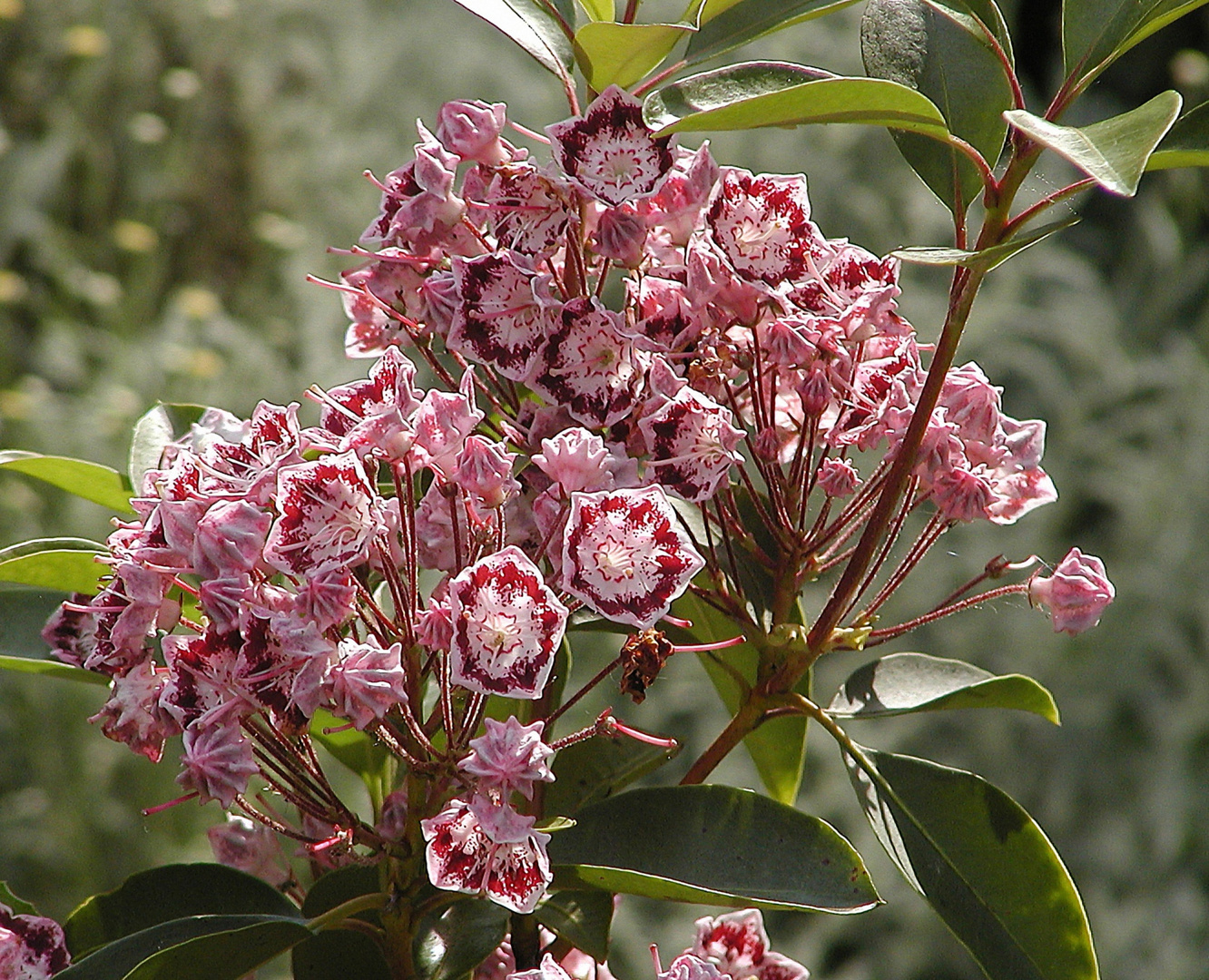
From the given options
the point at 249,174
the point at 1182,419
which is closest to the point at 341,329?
the point at 249,174

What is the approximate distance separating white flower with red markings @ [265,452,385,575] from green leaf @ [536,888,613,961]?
20 cm

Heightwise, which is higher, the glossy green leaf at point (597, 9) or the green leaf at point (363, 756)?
the glossy green leaf at point (597, 9)

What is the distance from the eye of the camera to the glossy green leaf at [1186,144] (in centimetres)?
63

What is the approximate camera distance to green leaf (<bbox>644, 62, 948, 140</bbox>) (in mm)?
566

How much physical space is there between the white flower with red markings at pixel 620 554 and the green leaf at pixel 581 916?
0.50ft

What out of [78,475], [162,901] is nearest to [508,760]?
[162,901]

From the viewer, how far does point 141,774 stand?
8.48 feet

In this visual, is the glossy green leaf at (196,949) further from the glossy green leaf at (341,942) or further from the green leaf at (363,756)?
the green leaf at (363,756)

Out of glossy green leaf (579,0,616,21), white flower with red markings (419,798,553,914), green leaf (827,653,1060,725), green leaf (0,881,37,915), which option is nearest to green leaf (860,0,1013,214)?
glossy green leaf (579,0,616,21)

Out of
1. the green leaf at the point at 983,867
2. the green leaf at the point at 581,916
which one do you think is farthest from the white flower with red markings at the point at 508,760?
the green leaf at the point at 983,867

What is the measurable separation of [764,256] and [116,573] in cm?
32

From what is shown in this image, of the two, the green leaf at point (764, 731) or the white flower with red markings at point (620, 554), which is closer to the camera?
the white flower with red markings at point (620, 554)

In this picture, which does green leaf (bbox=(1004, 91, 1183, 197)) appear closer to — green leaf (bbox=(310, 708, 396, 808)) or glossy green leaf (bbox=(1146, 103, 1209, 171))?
glossy green leaf (bbox=(1146, 103, 1209, 171))

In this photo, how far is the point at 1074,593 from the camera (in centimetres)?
74
